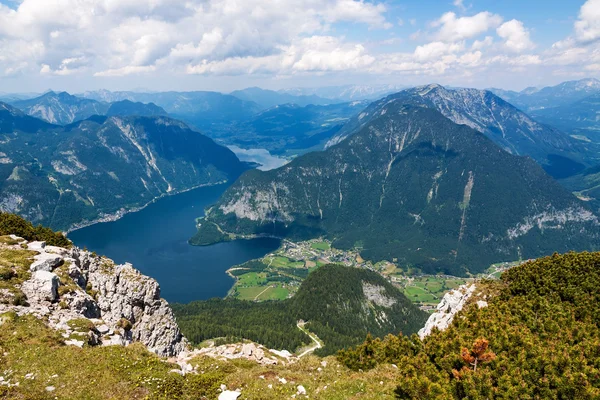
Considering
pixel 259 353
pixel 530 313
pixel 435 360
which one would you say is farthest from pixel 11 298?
pixel 530 313

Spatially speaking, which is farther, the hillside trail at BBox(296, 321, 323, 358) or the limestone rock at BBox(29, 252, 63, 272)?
the hillside trail at BBox(296, 321, 323, 358)

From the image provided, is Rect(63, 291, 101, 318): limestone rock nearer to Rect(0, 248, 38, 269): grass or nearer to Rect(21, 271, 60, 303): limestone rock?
Rect(21, 271, 60, 303): limestone rock

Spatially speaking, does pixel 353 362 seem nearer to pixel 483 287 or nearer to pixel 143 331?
pixel 143 331

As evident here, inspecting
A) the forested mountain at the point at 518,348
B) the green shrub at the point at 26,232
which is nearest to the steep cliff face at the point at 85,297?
the green shrub at the point at 26,232

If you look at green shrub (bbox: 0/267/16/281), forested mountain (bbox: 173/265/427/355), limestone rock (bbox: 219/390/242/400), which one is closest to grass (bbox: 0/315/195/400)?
limestone rock (bbox: 219/390/242/400)

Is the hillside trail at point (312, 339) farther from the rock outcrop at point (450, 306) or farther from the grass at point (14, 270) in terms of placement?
the grass at point (14, 270)
